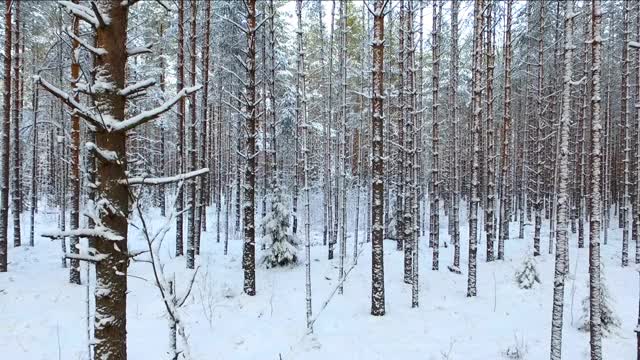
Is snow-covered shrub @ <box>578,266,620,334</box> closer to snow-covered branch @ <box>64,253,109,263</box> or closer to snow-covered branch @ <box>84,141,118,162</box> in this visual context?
snow-covered branch @ <box>64,253,109,263</box>

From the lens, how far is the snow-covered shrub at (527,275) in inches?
520

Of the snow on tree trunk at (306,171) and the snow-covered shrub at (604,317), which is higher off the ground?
the snow on tree trunk at (306,171)

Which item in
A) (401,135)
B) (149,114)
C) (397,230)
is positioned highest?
(401,135)

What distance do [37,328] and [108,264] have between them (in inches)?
321

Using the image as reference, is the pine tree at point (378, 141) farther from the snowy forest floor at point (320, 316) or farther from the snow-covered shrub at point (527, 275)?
the snow-covered shrub at point (527, 275)

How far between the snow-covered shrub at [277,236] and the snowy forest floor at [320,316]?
437mm

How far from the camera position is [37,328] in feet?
30.6

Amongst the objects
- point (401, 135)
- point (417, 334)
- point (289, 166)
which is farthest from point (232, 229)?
point (417, 334)

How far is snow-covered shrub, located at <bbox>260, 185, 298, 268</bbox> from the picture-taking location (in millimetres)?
14305

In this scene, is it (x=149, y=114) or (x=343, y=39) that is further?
(x=343, y=39)

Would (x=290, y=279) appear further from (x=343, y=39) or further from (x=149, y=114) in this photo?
(x=149, y=114)

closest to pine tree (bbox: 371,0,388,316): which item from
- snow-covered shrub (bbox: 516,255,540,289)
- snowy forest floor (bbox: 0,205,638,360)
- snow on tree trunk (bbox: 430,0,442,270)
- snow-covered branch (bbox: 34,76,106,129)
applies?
snowy forest floor (bbox: 0,205,638,360)

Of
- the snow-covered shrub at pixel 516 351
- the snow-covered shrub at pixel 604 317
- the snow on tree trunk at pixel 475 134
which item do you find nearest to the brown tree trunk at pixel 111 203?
the snow-covered shrub at pixel 516 351

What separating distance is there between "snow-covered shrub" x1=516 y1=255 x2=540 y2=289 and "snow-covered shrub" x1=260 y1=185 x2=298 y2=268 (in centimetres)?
765
